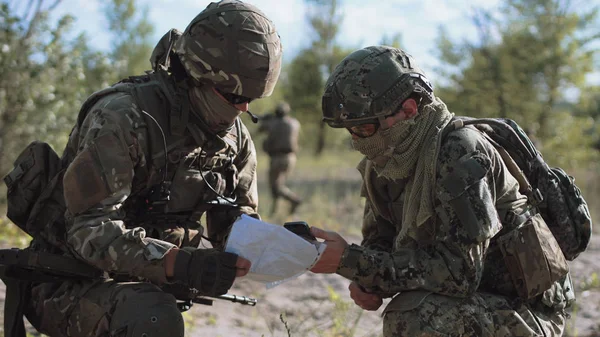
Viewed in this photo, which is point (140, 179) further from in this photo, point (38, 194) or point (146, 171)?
point (38, 194)

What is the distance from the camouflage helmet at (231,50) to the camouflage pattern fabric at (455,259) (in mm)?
873

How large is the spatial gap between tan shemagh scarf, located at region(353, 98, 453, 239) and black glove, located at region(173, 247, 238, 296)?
793 mm

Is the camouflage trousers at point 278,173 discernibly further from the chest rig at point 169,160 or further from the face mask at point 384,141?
the face mask at point 384,141

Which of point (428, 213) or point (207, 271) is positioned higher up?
point (428, 213)

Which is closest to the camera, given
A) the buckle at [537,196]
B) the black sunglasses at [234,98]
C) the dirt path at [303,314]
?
the buckle at [537,196]

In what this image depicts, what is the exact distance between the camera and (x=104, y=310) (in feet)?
9.89

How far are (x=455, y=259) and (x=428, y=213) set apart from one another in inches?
8.8

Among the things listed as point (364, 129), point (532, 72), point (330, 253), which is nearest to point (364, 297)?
point (330, 253)

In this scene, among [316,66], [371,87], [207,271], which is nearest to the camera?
[207,271]

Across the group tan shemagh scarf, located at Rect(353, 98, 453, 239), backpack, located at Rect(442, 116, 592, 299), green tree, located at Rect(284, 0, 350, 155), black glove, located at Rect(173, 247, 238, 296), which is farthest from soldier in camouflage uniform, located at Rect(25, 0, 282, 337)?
green tree, located at Rect(284, 0, 350, 155)

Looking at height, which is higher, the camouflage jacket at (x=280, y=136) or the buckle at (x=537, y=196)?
the camouflage jacket at (x=280, y=136)

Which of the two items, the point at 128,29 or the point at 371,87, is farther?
the point at 128,29

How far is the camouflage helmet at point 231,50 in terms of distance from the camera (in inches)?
123

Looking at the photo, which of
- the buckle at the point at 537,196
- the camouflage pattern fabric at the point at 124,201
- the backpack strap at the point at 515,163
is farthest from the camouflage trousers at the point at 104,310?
the buckle at the point at 537,196
